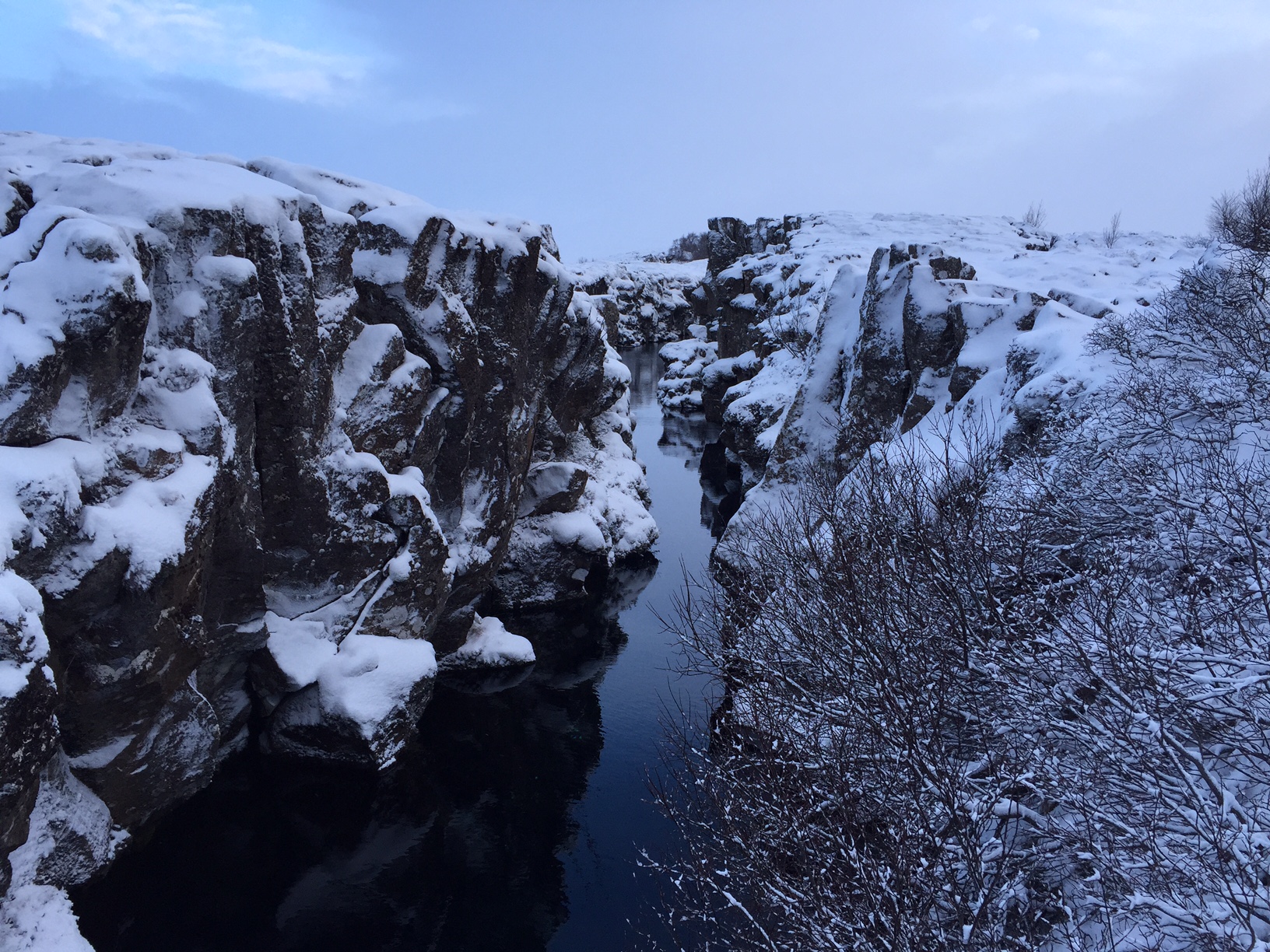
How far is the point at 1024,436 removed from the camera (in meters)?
17.1

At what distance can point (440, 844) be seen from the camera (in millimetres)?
17641

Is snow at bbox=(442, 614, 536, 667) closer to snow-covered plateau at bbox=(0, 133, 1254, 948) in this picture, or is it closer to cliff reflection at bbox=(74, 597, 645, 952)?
snow-covered plateau at bbox=(0, 133, 1254, 948)

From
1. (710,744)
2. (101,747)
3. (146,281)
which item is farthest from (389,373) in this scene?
(710,744)

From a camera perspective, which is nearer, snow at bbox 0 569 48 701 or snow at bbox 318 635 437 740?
snow at bbox 0 569 48 701

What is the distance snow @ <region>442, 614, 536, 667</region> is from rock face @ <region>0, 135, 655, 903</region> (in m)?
0.99

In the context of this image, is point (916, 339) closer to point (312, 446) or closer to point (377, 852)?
point (312, 446)

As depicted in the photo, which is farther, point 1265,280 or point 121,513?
point 1265,280

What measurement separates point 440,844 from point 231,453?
9396 millimetres

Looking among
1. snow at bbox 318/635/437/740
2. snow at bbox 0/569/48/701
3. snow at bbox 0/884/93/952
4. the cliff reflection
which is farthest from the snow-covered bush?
snow at bbox 0/569/48/701

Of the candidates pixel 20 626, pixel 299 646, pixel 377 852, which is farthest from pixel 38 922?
pixel 299 646

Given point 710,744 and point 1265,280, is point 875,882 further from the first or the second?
point 1265,280

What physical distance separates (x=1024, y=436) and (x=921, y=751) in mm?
9549

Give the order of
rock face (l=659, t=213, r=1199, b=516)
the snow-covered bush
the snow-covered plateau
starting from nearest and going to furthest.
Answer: the snow-covered bush → the snow-covered plateau → rock face (l=659, t=213, r=1199, b=516)

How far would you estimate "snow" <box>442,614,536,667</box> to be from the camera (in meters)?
25.7
